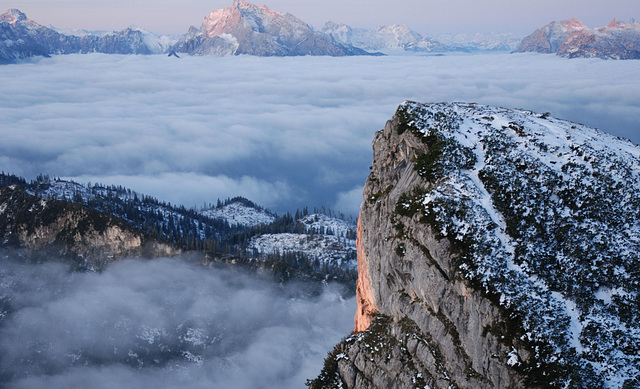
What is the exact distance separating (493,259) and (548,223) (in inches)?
294

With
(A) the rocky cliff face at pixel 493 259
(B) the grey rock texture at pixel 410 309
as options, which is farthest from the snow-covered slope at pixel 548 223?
(B) the grey rock texture at pixel 410 309

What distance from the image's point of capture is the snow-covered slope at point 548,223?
41.7m

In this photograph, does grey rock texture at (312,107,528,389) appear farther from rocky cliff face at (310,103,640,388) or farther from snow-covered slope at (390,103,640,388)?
snow-covered slope at (390,103,640,388)

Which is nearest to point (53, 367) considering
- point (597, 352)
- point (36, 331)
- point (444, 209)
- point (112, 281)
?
point (36, 331)

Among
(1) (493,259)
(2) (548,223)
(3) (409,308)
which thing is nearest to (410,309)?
(3) (409,308)

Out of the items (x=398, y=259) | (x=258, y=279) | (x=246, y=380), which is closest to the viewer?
(x=398, y=259)

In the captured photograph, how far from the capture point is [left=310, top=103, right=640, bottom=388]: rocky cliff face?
137 ft

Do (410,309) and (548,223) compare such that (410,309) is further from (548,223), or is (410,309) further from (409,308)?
(548,223)

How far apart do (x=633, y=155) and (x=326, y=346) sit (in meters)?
93.4

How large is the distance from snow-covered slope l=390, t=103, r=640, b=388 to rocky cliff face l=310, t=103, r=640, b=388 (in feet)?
0.37

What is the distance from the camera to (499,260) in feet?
150

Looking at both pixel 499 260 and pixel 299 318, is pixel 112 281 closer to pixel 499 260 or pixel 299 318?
A: pixel 299 318

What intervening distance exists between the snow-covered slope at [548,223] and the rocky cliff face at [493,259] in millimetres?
112

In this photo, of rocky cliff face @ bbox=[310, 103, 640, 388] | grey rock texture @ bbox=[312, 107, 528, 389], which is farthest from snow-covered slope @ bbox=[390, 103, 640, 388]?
grey rock texture @ bbox=[312, 107, 528, 389]
